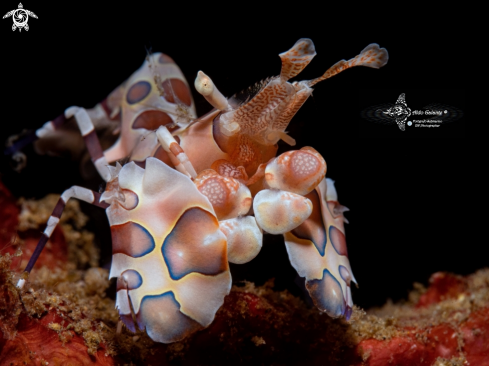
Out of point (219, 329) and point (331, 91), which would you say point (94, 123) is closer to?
point (331, 91)

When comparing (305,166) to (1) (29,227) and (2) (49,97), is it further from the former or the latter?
(2) (49,97)

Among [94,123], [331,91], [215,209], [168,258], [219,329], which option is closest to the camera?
[168,258]

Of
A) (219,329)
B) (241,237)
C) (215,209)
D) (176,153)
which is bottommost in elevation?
(219,329)

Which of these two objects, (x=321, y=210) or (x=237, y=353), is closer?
(x=237, y=353)

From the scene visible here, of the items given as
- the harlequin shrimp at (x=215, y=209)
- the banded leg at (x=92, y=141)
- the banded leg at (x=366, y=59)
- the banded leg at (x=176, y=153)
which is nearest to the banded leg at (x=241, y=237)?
the harlequin shrimp at (x=215, y=209)

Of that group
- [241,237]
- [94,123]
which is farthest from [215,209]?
[94,123]

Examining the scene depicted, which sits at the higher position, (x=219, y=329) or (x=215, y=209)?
(x=215, y=209)

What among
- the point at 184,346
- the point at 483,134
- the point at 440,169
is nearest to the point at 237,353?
the point at 184,346

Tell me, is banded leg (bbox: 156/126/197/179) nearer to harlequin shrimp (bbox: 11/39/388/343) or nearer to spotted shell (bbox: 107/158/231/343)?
harlequin shrimp (bbox: 11/39/388/343)
